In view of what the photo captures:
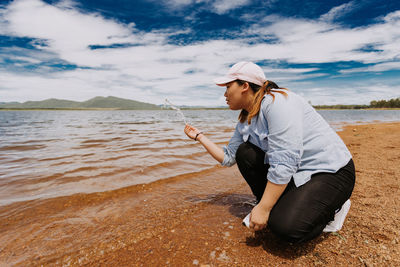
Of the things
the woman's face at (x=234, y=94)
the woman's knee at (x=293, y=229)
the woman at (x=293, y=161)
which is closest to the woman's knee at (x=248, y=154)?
the woman at (x=293, y=161)

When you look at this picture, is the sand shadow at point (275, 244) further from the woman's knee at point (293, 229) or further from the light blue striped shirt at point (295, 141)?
the light blue striped shirt at point (295, 141)

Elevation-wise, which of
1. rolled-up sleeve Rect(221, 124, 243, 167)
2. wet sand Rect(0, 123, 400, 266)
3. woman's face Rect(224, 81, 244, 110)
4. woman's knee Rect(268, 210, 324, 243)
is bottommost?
wet sand Rect(0, 123, 400, 266)

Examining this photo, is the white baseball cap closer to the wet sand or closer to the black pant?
the black pant

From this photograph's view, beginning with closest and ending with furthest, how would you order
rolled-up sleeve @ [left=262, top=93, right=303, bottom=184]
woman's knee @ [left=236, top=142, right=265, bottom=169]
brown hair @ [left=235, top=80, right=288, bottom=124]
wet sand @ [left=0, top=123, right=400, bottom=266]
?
1. rolled-up sleeve @ [left=262, top=93, right=303, bottom=184]
2. wet sand @ [left=0, top=123, right=400, bottom=266]
3. brown hair @ [left=235, top=80, right=288, bottom=124]
4. woman's knee @ [left=236, top=142, right=265, bottom=169]

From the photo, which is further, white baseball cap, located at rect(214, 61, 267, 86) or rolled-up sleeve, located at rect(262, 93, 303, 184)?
white baseball cap, located at rect(214, 61, 267, 86)

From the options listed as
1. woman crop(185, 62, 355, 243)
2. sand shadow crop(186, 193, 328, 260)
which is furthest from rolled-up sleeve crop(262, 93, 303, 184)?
sand shadow crop(186, 193, 328, 260)

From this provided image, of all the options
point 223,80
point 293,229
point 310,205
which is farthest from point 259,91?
point 293,229

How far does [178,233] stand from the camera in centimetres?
268

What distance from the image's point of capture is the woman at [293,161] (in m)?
2.05

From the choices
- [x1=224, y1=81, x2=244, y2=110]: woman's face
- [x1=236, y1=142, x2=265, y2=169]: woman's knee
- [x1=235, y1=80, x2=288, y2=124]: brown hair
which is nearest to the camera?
[x1=235, y1=80, x2=288, y2=124]: brown hair

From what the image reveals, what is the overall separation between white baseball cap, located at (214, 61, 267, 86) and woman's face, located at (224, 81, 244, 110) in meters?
0.08

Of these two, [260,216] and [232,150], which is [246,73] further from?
[260,216]

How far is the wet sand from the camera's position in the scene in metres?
2.16

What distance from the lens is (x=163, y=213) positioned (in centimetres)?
332
